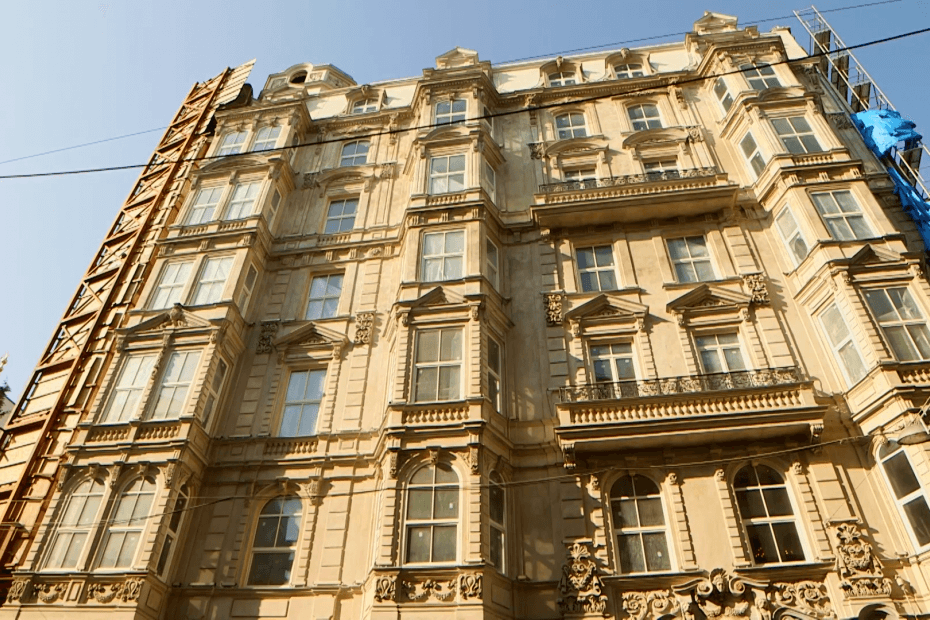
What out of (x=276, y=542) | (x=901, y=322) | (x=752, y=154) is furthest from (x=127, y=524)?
(x=752, y=154)

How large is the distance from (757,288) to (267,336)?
50.6 feet

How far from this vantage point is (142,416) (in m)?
17.4

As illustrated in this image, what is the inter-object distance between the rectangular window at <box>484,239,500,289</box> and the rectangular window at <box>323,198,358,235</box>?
6003 mm

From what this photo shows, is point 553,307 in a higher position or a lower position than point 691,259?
lower

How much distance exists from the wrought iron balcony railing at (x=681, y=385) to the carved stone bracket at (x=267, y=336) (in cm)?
945

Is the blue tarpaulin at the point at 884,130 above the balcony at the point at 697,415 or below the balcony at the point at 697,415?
above

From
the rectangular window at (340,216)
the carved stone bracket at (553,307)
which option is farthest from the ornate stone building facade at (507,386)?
the rectangular window at (340,216)

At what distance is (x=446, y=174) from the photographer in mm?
23078

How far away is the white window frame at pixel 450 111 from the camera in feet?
85.7

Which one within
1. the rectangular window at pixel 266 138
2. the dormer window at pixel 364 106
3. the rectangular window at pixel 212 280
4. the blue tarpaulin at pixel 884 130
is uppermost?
the dormer window at pixel 364 106

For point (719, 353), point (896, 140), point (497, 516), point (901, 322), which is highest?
point (896, 140)

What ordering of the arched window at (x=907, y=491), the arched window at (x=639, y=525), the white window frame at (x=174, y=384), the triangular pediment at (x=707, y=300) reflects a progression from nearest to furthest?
1. the arched window at (x=907, y=491)
2. the arched window at (x=639, y=525)
3. the white window frame at (x=174, y=384)
4. the triangular pediment at (x=707, y=300)

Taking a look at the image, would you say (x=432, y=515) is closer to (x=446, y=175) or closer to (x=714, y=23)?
(x=446, y=175)

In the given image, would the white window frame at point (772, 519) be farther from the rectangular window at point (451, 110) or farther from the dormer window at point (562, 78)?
the dormer window at point (562, 78)
